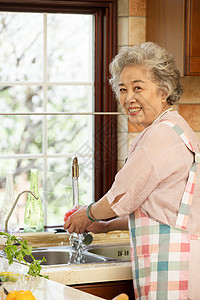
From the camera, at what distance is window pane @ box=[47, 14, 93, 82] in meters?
3.04

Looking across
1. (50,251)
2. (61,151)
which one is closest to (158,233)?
(50,251)

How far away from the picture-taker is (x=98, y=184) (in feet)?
9.23

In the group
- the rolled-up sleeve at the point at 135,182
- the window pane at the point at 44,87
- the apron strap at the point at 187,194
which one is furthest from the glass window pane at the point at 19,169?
the apron strap at the point at 187,194

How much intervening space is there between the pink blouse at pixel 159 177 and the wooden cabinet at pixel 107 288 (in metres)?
0.34

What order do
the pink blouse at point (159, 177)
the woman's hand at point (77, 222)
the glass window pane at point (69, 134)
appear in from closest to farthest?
1. the pink blouse at point (159, 177)
2. the woman's hand at point (77, 222)
3. the glass window pane at point (69, 134)

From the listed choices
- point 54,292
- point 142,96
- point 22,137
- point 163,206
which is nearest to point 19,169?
point 22,137

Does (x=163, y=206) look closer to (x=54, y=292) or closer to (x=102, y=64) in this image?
(x=54, y=292)

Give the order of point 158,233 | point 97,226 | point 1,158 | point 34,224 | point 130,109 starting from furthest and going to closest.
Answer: point 1,158, point 34,224, point 97,226, point 130,109, point 158,233

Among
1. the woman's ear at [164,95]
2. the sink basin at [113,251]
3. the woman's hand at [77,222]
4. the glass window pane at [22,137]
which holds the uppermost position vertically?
the woman's ear at [164,95]

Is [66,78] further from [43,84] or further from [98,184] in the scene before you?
[98,184]

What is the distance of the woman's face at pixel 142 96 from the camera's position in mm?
2180

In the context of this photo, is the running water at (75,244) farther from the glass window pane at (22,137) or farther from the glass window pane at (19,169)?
the glass window pane at (22,137)

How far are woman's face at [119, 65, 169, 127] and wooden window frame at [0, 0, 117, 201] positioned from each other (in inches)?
23.8

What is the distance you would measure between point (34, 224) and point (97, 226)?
37 cm
